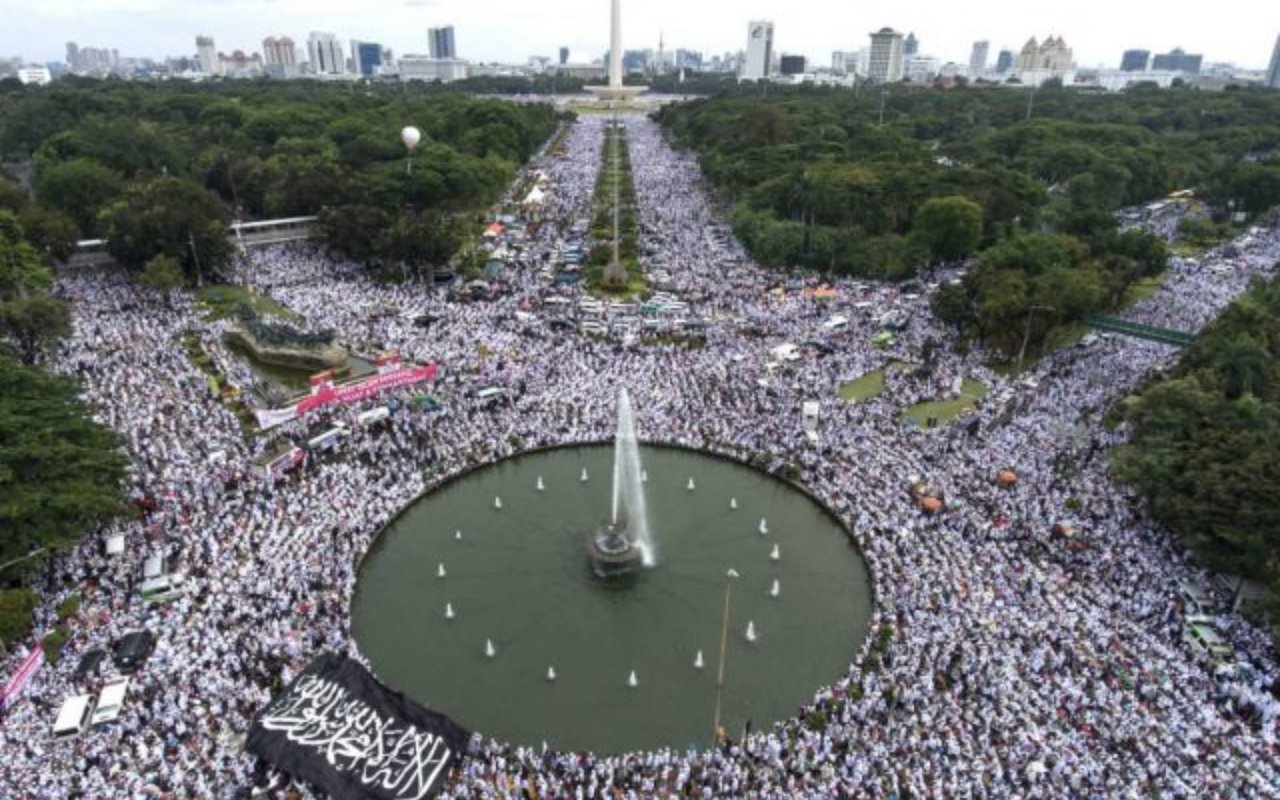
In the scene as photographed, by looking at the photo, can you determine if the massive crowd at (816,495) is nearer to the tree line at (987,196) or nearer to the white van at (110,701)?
the white van at (110,701)

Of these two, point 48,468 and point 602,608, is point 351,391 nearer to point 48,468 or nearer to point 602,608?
point 48,468

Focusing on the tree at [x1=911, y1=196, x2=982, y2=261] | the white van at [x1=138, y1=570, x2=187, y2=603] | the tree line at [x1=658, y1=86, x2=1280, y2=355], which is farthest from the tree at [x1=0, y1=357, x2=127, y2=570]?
the tree at [x1=911, y1=196, x2=982, y2=261]

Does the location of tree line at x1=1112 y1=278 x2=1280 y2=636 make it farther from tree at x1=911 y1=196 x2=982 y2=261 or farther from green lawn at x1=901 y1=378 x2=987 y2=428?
tree at x1=911 y1=196 x2=982 y2=261

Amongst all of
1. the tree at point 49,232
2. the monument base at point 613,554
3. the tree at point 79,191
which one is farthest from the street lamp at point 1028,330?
the tree at point 79,191

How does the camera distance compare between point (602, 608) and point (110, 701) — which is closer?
point (110, 701)

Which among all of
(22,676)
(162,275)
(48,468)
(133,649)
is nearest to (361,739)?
(133,649)

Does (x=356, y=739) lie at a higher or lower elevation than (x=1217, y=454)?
lower

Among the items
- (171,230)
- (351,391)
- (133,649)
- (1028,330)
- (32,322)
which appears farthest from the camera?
(171,230)
